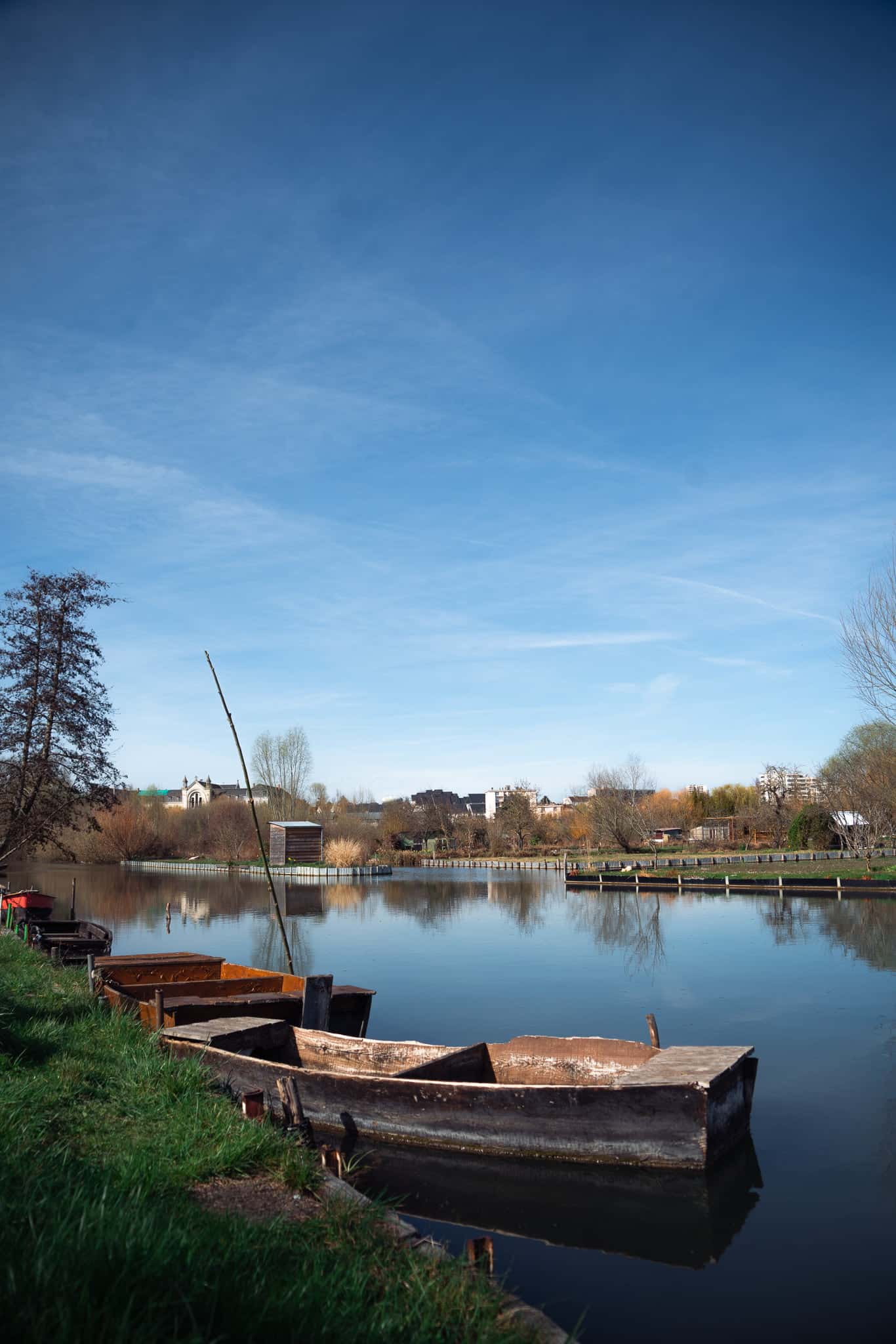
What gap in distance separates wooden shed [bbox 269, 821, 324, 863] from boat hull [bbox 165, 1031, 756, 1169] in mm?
49318

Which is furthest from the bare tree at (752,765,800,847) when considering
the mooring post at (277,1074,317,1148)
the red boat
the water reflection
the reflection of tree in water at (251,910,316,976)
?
the mooring post at (277,1074,317,1148)

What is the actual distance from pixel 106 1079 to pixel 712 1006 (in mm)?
11320

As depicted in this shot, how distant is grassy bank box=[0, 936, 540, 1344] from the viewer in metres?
3.12

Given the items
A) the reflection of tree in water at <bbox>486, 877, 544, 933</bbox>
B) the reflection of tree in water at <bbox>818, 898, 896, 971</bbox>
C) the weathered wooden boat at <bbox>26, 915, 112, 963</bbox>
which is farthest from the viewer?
the reflection of tree in water at <bbox>486, 877, 544, 933</bbox>

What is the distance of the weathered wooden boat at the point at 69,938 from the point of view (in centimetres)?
1823

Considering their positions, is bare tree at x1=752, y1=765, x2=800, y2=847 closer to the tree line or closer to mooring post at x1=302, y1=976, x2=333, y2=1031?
the tree line

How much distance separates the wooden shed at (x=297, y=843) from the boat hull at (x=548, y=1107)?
49.3 m

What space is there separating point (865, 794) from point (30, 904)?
35787mm

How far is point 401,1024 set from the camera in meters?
15.0

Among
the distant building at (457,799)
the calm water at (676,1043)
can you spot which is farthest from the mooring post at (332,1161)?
the distant building at (457,799)

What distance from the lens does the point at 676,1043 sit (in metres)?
13.0

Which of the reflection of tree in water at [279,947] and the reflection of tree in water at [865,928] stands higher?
the reflection of tree in water at [865,928]

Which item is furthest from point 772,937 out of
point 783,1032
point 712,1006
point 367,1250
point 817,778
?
point 817,778

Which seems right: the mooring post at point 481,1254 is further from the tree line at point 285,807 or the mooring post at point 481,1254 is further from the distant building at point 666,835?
the distant building at point 666,835
